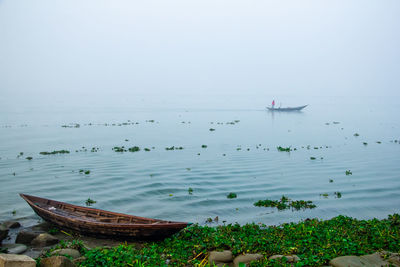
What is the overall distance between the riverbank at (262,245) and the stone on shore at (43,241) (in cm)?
136

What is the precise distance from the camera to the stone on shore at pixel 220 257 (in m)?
10.5

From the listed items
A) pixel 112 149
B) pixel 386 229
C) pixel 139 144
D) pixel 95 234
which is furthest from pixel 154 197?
pixel 139 144

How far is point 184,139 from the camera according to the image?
4225cm

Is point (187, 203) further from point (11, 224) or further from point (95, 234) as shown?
point (11, 224)

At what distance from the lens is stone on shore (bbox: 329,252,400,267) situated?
934 cm

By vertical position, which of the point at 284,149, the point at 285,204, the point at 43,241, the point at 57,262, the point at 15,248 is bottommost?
the point at 15,248

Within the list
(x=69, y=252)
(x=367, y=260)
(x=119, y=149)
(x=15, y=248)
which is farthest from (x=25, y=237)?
(x=119, y=149)

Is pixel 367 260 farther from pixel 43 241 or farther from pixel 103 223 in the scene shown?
pixel 43 241

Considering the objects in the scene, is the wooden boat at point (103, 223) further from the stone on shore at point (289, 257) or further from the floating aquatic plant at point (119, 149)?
the floating aquatic plant at point (119, 149)

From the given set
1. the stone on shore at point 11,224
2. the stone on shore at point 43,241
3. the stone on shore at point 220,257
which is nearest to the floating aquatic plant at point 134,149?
the stone on shore at point 11,224

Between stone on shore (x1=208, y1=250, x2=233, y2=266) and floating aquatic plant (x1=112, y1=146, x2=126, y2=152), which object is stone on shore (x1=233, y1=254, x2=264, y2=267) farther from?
floating aquatic plant (x1=112, y1=146, x2=126, y2=152)

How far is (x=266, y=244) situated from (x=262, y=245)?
0.19m

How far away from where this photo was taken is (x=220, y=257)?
10.5 m

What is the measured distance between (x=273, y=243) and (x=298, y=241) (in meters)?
0.94
